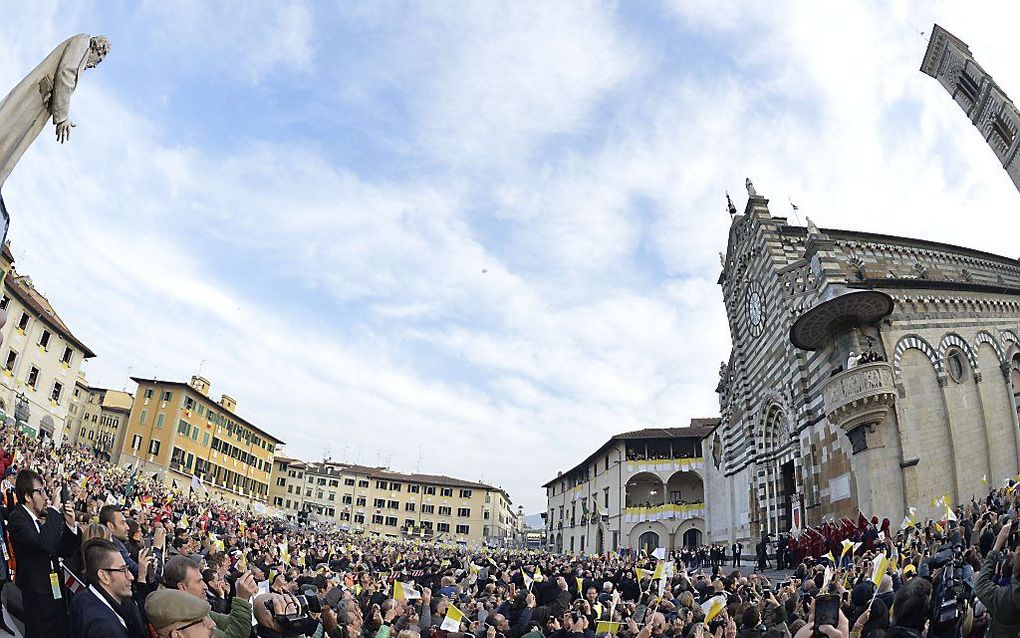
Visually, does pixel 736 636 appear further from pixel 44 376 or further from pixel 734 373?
pixel 44 376

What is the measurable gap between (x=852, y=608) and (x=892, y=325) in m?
18.2

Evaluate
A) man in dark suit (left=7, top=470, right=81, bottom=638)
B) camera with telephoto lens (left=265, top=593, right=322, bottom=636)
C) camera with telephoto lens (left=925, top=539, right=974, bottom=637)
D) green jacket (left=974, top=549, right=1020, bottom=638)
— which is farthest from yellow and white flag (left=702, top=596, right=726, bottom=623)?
man in dark suit (left=7, top=470, right=81, bottom=638)

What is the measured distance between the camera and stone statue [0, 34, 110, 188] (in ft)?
15.5

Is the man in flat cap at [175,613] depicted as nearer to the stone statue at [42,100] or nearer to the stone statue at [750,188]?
the stone statue at [42,100]

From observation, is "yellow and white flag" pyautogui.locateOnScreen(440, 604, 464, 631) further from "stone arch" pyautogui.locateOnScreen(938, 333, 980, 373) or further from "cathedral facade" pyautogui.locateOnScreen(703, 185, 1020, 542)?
"stone arch" pyautogui.locateOnScreen(938, 333, 980, 373)

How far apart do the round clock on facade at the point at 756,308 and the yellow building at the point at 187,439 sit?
46943 mm

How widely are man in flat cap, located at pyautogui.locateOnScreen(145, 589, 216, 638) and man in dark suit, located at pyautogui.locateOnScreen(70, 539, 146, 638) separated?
607 millimetres

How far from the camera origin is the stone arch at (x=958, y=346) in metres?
23.6

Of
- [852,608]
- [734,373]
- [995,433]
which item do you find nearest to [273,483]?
[734,373]

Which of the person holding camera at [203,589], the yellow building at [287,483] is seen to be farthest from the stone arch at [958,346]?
the yellow building at [287,483]

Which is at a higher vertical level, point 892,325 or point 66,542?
point 892,325

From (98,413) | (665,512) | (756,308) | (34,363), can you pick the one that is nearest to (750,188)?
(756,308)

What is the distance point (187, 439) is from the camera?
58844 mm

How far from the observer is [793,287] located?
28.0 m
